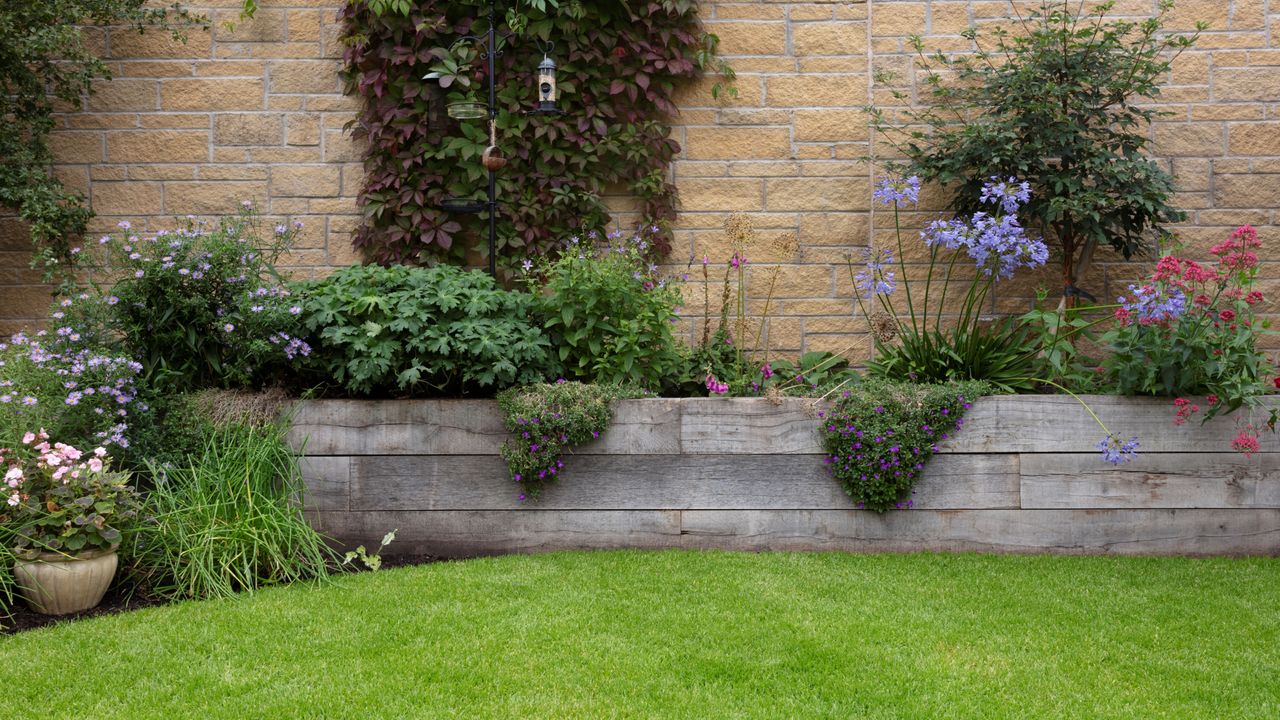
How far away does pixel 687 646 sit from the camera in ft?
8.89

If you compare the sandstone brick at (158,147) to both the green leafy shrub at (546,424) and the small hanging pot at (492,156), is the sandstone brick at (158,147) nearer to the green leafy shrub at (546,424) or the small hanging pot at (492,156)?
the small hanging pot at (492,156)

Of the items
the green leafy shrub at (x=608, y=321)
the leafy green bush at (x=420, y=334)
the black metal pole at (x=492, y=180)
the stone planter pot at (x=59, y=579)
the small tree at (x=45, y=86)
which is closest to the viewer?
the stone planter pot at (x=59, y=579)

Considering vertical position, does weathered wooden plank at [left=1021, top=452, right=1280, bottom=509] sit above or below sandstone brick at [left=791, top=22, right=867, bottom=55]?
below

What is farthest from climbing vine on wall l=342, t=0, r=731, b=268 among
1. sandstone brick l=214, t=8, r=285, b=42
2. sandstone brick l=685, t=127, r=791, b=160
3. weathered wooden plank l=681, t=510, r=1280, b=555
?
weathered wooden plank l=681, t=510, r=1280, b=555

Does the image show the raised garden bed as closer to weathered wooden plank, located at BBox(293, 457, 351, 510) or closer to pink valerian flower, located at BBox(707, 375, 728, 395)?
weathered wooden plank, located at BBox(293, 457, 351, 510)

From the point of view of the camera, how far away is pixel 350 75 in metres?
4.82

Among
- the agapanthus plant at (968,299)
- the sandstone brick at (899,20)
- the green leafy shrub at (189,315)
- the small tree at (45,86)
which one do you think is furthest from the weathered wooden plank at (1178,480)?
the small tree at (45,86)

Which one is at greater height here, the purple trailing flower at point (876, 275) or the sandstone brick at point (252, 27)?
the sandstone brick at point (252, 27)

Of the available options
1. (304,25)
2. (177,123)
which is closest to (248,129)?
(177,123)

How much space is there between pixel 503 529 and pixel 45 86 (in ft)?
11.1

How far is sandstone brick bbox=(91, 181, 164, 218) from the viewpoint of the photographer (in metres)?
4.89

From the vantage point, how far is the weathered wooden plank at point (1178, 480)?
3783 mm

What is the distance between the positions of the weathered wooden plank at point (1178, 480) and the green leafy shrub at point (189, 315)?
3.19 metres

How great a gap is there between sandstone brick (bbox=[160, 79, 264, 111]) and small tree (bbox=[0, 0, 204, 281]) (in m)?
0.27
